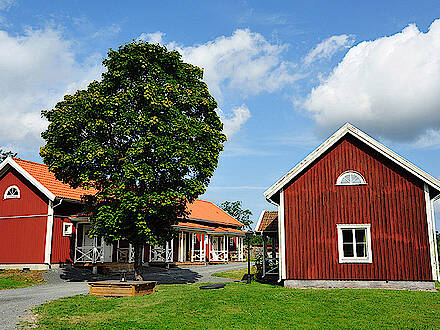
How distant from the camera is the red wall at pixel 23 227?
25.8 metres

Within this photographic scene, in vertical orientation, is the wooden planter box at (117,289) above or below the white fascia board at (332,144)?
below

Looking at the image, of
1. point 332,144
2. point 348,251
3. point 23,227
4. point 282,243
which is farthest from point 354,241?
point 23,227

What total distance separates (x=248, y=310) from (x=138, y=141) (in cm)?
931

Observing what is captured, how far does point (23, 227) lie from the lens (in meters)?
26.5

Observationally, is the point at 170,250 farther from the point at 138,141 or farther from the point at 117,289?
the point at 117,289

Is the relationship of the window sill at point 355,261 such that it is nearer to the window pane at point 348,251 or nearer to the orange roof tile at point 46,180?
the window pane at point 348,251

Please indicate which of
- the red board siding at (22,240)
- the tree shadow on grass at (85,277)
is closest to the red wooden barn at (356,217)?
the tree shadow on grass at (85,277)

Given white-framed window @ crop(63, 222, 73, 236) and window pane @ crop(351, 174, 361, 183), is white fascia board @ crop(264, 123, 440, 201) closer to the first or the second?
window pane @ crop(351, 174, 361, 183)

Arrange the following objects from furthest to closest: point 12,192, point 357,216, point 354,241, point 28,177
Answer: point 12,192, point 28,177, point 357,216, point 354,241

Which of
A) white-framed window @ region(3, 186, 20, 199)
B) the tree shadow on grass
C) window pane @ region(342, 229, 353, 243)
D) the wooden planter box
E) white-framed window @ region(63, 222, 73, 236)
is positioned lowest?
the tree shadow on grass

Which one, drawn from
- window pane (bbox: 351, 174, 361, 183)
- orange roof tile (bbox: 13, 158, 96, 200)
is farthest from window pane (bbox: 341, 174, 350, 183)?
orange roof tile (bbox: 13, 158, 96, 200)

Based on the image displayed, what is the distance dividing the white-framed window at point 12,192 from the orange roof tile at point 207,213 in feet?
53.9

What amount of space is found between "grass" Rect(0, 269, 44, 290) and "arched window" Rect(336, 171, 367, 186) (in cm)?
1658

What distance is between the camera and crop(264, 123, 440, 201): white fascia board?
17.1 meters
